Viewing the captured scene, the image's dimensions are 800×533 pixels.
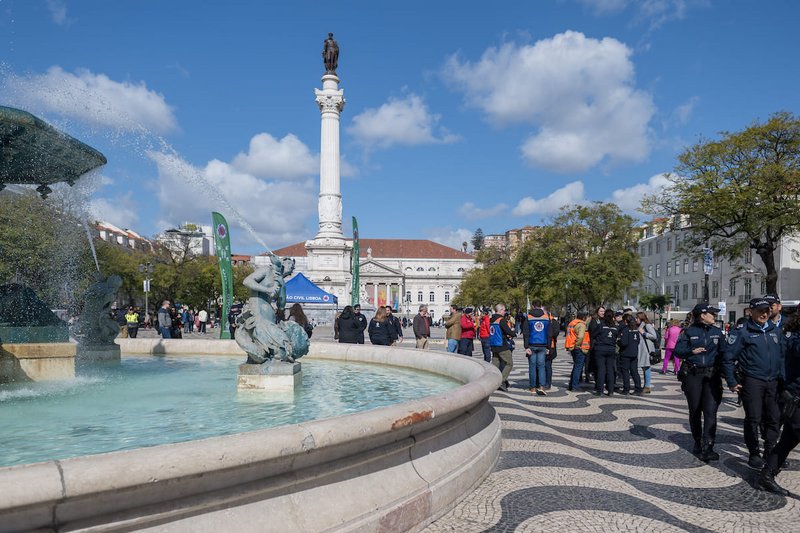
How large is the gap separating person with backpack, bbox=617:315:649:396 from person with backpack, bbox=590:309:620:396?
0.29 metres

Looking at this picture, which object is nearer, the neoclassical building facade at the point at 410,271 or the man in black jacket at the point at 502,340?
the man in black jacket at the point at 502,340

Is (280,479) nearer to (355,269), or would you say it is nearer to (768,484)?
(768,484)

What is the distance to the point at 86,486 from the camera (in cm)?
248

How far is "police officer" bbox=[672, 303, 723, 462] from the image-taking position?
602 cm

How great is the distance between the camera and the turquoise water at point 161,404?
457cm

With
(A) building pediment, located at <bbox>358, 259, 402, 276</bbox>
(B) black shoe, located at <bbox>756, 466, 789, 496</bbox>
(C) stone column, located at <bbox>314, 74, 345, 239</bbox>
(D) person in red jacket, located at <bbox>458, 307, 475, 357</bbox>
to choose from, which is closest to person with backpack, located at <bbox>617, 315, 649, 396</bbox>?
(D) person in red jacket, located at <bbox>458, 307, 475, 357</bbox>

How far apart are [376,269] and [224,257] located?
96886mm

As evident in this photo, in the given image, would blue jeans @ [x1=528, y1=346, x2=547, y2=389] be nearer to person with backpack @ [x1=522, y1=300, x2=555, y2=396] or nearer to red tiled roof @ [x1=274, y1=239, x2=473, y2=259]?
person with backpack @ [x1=522, y1=300, x2=555, y2=396]

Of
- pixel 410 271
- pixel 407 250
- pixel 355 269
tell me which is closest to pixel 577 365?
pixel 355 269

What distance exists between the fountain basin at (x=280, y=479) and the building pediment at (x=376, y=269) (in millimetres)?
109984

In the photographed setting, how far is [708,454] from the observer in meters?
5.96

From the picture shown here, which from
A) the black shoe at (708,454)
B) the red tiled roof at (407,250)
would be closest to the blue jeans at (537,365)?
the black shoe at (708,454)

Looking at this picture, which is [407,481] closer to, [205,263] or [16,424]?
[16,424]

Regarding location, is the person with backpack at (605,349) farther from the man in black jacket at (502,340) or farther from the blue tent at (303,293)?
the blue tent at (303,293)
